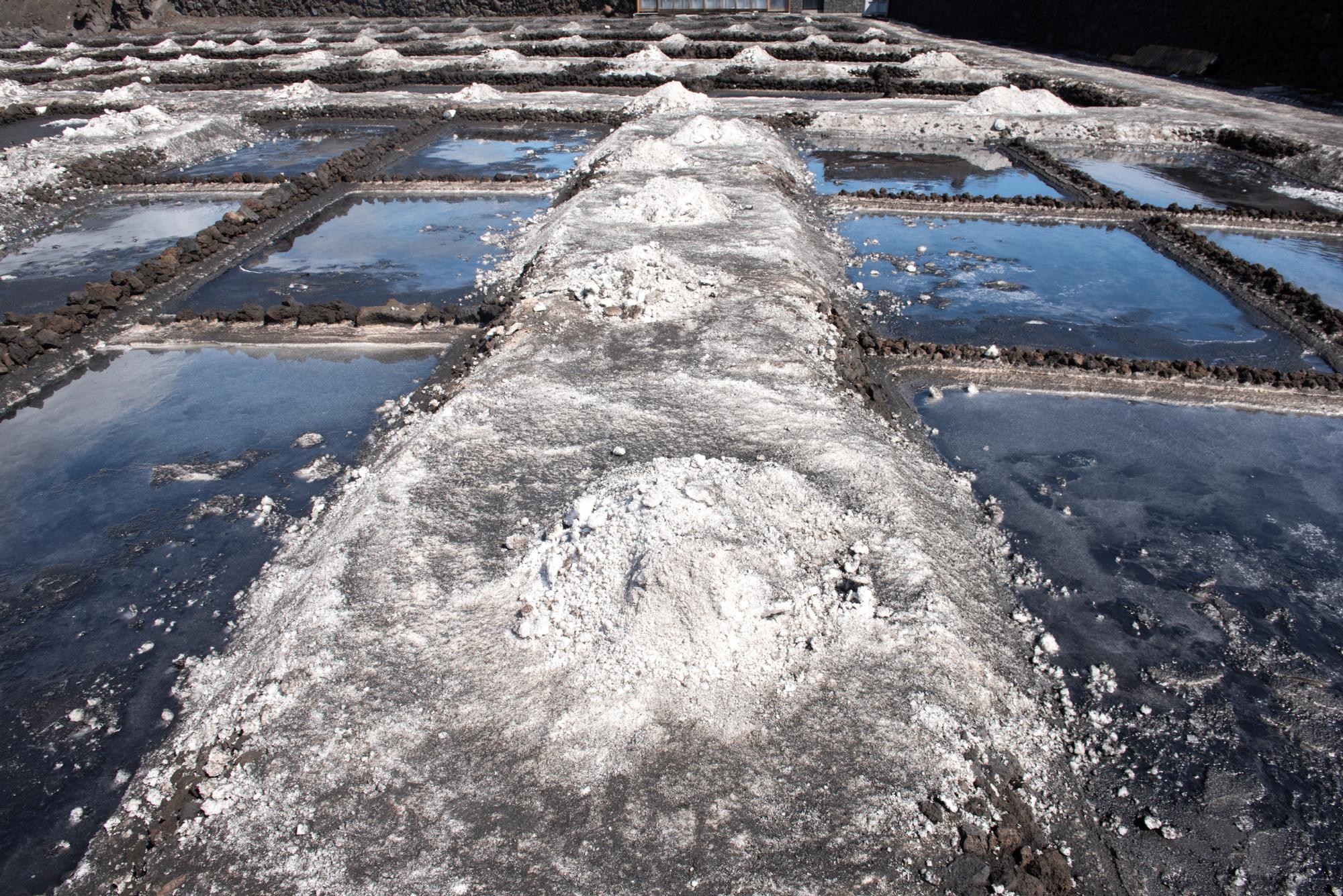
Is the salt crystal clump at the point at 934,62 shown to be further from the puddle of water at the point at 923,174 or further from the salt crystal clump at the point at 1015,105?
the puddle of water at the point at 923,174

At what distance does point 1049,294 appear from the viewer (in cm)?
895

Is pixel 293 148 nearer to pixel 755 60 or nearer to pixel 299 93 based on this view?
pixel 299 93

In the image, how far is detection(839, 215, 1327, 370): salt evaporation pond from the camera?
786cm

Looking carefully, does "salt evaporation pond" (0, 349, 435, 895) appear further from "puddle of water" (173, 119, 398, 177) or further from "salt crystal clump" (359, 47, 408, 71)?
"salt crystal clump" (359, 47, 408, 71)

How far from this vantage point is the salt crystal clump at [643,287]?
730 centimetres

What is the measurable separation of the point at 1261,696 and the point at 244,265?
11.2m

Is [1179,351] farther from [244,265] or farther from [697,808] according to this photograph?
[244,265]

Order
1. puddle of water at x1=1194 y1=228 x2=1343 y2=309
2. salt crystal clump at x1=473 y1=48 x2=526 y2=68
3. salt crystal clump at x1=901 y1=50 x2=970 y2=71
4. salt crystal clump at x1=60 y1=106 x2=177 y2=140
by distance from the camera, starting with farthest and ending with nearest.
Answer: salt crystal clump at x1=473 y1=48 x2=526 y2=68, salt crystal clump at x1=901 y1=50 x2=970 y2=71, salt crystal clump at x1=60 y1=106 x2=177 y2=140, puddle of water at x1=1194 y1=228 x2=1343 y2=309

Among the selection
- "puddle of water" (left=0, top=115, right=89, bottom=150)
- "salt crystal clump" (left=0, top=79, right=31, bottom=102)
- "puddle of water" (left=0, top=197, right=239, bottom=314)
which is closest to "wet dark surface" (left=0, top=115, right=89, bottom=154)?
"puddle of water" (left=0, top=115, right=89, bottom=150)

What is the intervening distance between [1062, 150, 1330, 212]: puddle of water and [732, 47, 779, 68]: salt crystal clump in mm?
11039

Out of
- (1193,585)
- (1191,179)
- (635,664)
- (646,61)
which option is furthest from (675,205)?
(646,61)

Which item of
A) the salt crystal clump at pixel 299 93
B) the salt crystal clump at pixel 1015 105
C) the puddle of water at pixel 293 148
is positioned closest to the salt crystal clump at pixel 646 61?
the puddle of water at pixel 293 148

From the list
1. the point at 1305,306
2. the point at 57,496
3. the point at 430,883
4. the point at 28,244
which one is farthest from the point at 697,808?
the point at 28,244

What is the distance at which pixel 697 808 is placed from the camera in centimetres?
328
